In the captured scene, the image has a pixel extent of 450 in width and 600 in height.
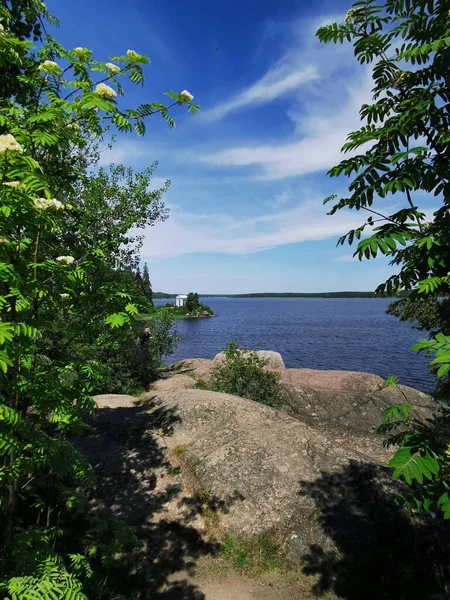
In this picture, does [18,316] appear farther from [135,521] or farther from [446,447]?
[135,521]

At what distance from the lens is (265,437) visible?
9.80 metres

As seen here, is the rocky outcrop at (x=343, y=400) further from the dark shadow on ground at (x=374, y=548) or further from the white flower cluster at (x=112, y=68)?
the white flower cluster at (x=112, y=68)

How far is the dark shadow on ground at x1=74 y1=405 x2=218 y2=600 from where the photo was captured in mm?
6547

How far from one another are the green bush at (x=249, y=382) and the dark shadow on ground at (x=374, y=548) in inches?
298

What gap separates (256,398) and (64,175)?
13.3 m

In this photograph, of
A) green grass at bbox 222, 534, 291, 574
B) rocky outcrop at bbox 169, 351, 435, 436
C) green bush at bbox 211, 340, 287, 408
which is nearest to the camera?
green grass at bbox 222, 534, 291, 574

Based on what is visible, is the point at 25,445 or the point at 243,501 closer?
the point at 25,445

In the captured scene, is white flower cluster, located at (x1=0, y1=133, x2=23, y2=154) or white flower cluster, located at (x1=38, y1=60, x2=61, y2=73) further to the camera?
white flower cluster, located at (x1=38, y1=60, x2=61, y2=73)

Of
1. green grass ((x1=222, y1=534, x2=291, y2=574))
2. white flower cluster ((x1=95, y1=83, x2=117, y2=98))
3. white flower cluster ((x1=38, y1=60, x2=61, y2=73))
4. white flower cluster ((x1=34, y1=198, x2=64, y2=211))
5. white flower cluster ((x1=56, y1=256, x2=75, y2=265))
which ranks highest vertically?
white flower cluster ((x1=38, y1=60, x2=61, y2=73))

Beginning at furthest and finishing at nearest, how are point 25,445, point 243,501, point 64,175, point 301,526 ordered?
point 243,501, point 301,526, point 64,175, point 25,445

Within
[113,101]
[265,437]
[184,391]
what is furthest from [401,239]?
[184,391]

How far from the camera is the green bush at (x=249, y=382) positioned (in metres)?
15.8

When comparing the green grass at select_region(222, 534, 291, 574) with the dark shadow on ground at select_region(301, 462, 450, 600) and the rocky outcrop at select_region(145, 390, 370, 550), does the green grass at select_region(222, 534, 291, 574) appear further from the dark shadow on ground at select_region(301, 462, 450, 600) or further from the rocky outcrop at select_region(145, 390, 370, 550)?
the dark shadow on ground at select_region(301, 462, 450, 600)

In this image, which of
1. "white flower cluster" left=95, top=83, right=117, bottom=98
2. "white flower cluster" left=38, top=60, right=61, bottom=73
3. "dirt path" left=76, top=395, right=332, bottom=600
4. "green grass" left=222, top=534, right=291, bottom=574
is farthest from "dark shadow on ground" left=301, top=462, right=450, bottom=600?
"white flower cluster" left=38, top=60, right=61, bottom=73
